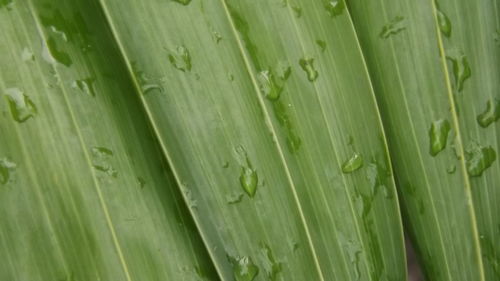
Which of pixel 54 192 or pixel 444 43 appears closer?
pixel 54 192

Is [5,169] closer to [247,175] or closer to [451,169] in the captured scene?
[247,175]

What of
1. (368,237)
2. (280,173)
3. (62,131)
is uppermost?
(62,131)

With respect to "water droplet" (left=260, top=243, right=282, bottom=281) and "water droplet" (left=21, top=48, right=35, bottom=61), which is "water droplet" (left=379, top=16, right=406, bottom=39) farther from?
"water droplet" (left=21, top=48, right=35, bottom=61)

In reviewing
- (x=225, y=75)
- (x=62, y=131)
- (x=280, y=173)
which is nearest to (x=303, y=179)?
(x=280, y=173)

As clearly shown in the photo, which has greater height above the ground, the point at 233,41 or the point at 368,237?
the point at 233,41

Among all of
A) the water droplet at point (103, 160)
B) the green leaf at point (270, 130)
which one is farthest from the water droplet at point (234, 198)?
the water droplet at point (103, 160)

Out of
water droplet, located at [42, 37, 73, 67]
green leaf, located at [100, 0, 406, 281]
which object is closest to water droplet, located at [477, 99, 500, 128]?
green leaf, located at [100, 0, 406, 281]

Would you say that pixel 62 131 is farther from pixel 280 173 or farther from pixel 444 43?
pixel 444 43
